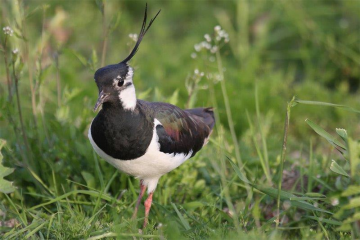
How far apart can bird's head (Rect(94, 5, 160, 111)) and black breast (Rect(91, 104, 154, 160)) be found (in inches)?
2.7

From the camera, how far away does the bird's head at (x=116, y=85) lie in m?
3.57

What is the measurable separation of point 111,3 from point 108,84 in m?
4.80

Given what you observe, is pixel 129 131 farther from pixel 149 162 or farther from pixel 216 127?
pixel 216 127

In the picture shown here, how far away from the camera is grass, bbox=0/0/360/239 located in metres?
3.52

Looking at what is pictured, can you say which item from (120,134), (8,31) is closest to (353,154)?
(120,134)

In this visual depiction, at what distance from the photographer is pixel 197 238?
11.2 ft

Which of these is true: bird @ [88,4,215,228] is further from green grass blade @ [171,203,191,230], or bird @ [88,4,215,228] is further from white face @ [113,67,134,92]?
green grass blade @ [171,203,191,230]

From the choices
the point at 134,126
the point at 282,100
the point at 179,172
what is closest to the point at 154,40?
the point at 282,100

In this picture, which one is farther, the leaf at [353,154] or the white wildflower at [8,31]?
the white wildflower at [8,31]

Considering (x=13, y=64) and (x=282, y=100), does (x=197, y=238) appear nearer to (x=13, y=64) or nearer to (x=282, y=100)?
(x=13, y=64)

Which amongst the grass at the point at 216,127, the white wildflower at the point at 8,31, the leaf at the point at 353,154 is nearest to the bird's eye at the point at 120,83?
the grass at the point at 216,127

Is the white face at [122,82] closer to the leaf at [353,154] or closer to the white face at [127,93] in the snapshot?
the white face at [127,93]

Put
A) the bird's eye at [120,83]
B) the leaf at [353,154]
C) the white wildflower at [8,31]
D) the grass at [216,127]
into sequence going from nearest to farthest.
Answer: the leaf at [353,154] → the grass at [216,127] → the bird's eye at [120,83] → the white wildflower at [8,31]

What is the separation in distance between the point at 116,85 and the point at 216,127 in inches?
65.7
